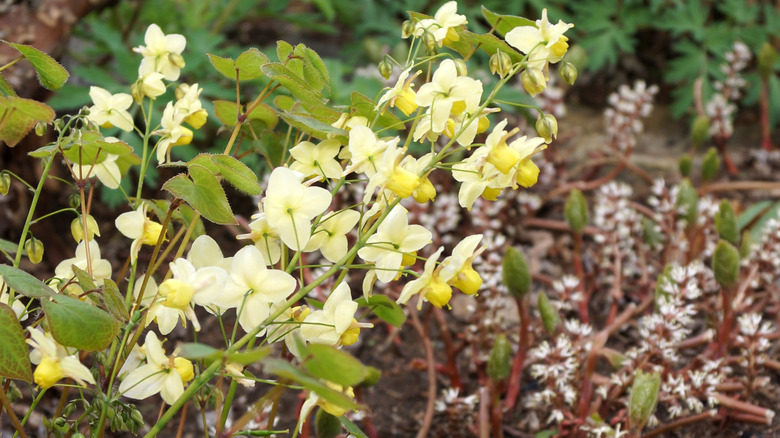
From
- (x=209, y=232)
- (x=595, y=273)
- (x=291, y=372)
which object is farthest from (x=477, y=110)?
(x=209, y=232)

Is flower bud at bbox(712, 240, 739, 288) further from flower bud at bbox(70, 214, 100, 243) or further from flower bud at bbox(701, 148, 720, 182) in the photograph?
flower bud at bbox(70, 214, 100, 243)

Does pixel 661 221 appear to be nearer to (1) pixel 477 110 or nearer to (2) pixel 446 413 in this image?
(2) pixel 446 413

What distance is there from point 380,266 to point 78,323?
355mm

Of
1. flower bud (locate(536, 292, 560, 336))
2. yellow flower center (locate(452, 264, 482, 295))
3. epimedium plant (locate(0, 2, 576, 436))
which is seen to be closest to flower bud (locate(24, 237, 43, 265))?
epimedium plant (locate(0, 2, 576, 436))

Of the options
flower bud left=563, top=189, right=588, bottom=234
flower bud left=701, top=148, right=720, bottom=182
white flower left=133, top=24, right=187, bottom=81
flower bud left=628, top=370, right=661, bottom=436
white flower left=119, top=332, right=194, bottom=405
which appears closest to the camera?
white flower left=119, top=332, right=194, bottom=405

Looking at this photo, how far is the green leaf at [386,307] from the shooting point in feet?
3.19

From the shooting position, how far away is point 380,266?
3.05 feet

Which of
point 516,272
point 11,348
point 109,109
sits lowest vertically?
point 516,272

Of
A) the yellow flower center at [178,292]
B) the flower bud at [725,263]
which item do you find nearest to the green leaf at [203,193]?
the yellow flower center at [178,292]

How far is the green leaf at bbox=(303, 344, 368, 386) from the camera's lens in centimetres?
71

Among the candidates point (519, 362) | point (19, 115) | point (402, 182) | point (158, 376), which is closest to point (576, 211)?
point (519, 362)

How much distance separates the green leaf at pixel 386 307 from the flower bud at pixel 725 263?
807 mm

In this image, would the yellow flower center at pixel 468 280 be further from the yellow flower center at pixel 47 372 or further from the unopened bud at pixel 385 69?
the yellow flower center at pixel 47 372

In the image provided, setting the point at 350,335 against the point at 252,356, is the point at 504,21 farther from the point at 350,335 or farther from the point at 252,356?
the point at 252,356
